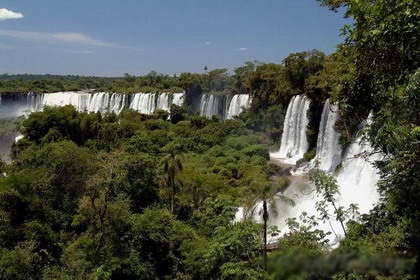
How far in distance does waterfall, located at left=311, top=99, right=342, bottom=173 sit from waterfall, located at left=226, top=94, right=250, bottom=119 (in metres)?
19.6

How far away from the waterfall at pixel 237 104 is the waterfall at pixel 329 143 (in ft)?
64.2

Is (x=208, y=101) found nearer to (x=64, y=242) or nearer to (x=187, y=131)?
(x=187, y=131)

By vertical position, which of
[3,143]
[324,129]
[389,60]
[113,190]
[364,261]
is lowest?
[3,143]

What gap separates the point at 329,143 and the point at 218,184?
8.55 meters

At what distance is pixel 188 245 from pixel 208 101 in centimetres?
3710

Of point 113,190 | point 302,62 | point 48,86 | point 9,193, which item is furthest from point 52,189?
point 48,86

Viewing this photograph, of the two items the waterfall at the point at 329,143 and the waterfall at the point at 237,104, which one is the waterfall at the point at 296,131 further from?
the waterfall at the point at 237,104

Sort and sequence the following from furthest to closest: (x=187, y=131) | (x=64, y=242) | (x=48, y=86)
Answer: (x=48, y=86), (x=187, y=131), (x=64, y=242)

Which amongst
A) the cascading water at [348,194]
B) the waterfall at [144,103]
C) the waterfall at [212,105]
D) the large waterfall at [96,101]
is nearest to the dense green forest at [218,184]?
the cascading water at [348,194]

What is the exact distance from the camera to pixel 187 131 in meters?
45.0

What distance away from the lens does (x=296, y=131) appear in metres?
36.4

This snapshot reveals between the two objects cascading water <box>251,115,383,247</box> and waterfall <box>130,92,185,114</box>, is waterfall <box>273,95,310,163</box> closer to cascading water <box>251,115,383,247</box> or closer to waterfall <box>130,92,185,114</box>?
cascading water <box>251,115,383,247</box>

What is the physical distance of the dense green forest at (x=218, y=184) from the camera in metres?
5.50

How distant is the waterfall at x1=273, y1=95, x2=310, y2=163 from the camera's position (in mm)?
35188
